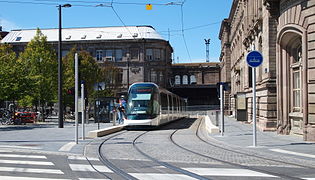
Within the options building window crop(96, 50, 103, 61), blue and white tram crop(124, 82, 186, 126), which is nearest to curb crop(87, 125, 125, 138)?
blue and white tram crop(124, 82, 186, 126)

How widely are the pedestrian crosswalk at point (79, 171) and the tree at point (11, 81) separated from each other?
71.6ft

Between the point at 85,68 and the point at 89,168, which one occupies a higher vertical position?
the point at 85,68

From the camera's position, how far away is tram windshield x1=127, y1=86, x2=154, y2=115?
92.3 feet

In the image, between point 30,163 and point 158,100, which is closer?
point 30,163

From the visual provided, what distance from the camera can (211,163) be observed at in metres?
11.8

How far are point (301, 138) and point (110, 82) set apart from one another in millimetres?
49505

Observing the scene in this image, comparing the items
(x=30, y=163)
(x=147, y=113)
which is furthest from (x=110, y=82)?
(x=30, y=163)

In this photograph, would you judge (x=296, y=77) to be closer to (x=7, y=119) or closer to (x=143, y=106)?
(x=143, y=106)

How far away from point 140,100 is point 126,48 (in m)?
52.7

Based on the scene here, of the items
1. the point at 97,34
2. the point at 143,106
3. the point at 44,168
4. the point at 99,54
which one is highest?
the point at 97,34

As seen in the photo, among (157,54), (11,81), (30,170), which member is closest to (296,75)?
(30,170)

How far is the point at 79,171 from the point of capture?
10594mm

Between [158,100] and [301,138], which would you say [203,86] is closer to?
[158,100]

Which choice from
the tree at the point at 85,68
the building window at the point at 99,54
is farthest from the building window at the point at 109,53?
the tree at the point at 85,68
